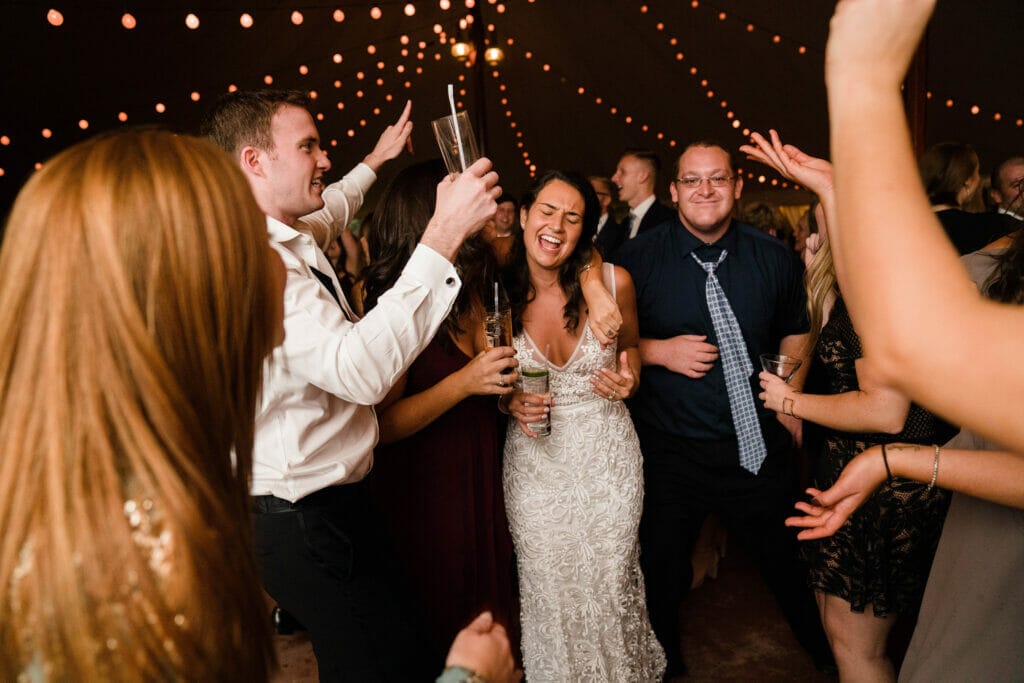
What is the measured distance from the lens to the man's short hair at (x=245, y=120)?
5.13 ft

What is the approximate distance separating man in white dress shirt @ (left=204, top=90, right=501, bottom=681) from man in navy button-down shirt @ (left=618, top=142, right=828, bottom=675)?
108cm

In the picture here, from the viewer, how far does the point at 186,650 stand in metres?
0.58

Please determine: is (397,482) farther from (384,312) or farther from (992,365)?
(992,365)

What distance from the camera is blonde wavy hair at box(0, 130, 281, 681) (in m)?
0.55

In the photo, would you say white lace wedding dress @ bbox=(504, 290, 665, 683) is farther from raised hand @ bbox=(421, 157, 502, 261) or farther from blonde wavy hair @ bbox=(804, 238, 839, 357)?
raised hand @ bbox=(421, 157, 502, 261)

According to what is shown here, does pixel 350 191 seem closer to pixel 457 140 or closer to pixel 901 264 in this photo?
pixel 457 140

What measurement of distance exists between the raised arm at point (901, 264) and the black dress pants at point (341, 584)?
1179 millimetres

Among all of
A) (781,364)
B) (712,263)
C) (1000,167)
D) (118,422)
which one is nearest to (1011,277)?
(781,364)

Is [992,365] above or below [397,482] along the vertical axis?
above

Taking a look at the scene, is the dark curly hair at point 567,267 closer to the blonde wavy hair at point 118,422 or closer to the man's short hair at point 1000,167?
the blonde wavy hair at point 118,422

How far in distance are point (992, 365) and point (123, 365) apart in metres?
0.70

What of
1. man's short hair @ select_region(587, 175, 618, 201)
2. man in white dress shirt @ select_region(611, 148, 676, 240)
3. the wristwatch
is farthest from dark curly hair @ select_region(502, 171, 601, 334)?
man's short hair @ select_region(587, 175, 618, 201)

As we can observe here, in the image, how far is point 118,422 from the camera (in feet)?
1.88

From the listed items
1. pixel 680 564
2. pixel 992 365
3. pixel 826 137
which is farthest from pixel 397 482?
pixel 826 137
